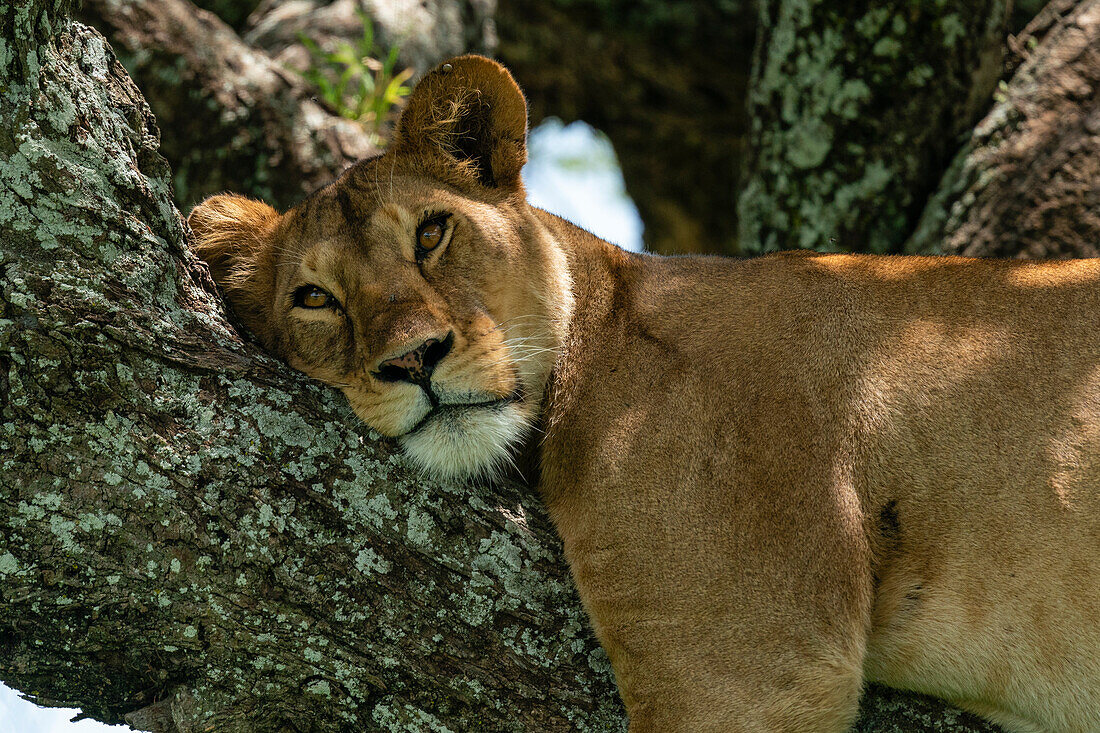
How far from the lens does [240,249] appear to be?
4484 millimetres

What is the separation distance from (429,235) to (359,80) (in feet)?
10.4

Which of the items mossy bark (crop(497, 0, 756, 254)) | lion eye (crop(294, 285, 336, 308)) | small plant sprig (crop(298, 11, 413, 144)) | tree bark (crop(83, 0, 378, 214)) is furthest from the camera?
mossy bark (crop(497, 0, 756, 254))

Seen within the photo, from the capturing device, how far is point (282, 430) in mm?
3285

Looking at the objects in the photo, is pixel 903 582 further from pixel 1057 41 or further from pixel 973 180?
pixel 1057 41

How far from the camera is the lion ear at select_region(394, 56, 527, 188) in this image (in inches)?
170

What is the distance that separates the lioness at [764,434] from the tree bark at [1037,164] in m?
1.62

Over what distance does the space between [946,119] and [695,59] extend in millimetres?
3475

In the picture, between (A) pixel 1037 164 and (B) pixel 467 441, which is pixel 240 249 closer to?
(B) pixel 467 441

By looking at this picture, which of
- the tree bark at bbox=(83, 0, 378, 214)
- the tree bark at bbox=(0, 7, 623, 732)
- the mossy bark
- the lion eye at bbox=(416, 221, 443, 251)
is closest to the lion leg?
the tree bark at bbox=(0, 7, 623, 732)

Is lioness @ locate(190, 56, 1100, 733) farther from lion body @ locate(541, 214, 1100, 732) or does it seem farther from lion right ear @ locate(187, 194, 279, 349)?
lion right ear @ locate(187, 194, 279, 349)

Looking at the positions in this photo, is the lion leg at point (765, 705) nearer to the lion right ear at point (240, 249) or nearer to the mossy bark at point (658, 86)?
the lion right ear at point (240, 249)

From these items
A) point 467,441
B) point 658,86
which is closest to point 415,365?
point 467,441

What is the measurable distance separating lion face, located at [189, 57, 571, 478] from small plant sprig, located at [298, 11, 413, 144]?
2.30m

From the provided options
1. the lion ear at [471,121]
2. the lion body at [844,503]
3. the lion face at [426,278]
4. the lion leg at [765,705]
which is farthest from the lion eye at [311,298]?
the lion leg at [765,705]
